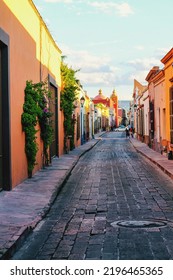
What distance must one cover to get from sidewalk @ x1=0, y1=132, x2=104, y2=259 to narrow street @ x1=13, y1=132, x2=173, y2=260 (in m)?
0.15

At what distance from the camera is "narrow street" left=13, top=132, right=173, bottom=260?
699cm

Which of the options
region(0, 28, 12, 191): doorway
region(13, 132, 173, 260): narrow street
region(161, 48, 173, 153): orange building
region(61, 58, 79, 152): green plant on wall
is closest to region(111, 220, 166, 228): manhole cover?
region(13, 132, 173, 260): narrow street

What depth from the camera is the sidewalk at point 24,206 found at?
7430 millimetres

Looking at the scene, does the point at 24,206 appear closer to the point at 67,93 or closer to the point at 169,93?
the point at 169,93

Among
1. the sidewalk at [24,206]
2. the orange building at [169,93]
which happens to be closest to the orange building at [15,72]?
the sidewalk at [24,206]

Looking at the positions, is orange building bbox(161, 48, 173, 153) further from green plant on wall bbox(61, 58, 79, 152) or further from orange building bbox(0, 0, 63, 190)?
orange building bbox(0, 0, 63, 190)

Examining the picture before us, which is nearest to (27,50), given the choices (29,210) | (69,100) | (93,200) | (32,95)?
(32,95)

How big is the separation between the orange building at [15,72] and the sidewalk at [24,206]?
56cm

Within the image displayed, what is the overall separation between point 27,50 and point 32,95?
1.32m

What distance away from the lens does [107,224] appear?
29.3 ft

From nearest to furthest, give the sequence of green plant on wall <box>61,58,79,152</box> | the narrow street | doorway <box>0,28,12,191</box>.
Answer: the narrow street, doorway <box>0,28,12,191</box>, green plant on wall <box>61,58,79,152</box>

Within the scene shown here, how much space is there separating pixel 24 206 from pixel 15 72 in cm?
448

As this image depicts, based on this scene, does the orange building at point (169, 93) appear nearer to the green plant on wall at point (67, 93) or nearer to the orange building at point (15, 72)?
the green plant on wall at point (67, 93)
